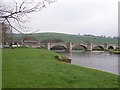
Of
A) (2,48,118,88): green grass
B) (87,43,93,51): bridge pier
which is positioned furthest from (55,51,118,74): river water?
(87,43,93,51): bridge pier

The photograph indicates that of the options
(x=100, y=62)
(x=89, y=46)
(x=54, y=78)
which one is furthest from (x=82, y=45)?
(x=54, y=78)

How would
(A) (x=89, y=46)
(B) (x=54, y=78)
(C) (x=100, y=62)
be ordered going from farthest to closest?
1. (A) (x=89, y=46)
2. (C) (x=100, y=62)
3. (B) (x=54, y=78)

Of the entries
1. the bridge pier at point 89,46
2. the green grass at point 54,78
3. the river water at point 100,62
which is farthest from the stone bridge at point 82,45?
the green grass at point 54,78

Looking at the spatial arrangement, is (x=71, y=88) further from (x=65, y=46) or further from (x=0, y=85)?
(x=65, y=46)

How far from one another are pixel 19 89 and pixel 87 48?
349 feet

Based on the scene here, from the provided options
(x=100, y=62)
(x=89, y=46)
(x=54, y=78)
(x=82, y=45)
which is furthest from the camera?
(x=82, y=45)

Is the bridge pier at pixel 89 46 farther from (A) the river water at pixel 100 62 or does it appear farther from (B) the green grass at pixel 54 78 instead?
(B) the green grass at pixel 54 78

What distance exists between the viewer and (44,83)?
11.7m

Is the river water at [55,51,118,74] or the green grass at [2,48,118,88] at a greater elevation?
the green grass at [2,48,118,88]

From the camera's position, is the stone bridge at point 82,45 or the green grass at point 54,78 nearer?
Result: the green grass at point 54,78

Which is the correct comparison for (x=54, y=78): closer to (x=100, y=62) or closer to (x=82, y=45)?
(x=100, y=62)

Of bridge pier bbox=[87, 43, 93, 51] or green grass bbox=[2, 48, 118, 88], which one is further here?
bridge pier bbox=[87, 43, 93, 51]

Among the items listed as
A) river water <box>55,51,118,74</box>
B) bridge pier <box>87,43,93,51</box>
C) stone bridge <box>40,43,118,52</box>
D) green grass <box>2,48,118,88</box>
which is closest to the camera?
green grass <box>2,48,118,88</box>

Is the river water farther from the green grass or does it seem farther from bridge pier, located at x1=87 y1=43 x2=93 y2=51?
bridge pier, located at x1=87 y1=43 x2=93 y2=51
